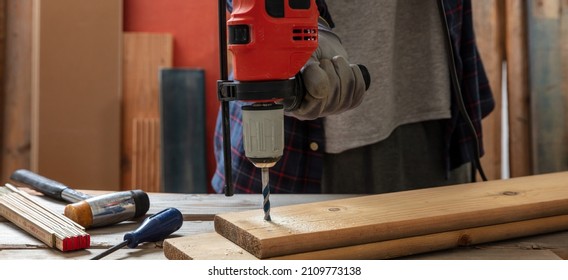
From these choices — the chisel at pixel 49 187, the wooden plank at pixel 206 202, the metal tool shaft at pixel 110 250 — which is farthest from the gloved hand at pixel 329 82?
the chisel at pixel 49 187

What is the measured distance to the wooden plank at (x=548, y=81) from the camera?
9.73 ft

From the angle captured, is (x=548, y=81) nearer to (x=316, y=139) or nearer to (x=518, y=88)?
(x=518, y=88)

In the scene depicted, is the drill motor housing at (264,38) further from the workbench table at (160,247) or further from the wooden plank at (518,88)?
the wooden plank at (518,88)

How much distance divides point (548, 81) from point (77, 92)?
1.96m

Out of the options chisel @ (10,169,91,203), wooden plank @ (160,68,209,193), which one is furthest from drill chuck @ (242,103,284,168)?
wooden plank @ (160,68,209,193)

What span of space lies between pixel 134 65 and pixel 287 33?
206cm

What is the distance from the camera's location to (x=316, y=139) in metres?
1.61

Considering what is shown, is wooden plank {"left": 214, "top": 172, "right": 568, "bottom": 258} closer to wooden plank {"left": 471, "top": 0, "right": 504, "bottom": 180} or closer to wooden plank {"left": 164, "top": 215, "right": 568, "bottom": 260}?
wooden plank {"left": 164, "top": 215, "right": 568, "bottom": 260}

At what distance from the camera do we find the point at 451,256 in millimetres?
1021

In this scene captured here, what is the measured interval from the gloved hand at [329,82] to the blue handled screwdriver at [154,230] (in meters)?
0.26

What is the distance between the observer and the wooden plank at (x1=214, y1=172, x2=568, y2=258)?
3.19 feet

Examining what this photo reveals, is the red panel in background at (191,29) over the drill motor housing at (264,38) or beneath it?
over

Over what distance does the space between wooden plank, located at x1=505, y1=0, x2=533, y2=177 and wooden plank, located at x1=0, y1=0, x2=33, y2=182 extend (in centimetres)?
202
